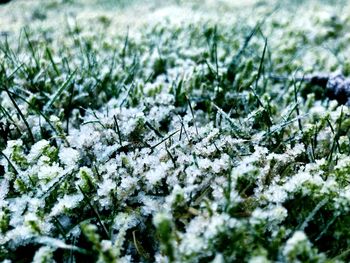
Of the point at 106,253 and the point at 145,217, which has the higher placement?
the point at 106,253

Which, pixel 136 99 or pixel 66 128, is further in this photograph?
pixel 136 99

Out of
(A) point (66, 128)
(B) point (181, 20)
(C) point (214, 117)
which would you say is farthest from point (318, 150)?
(B) point (181, 20)

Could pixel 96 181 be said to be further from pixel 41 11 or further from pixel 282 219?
pixel 41 11

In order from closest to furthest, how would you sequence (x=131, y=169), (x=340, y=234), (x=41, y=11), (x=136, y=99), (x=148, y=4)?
(x=340, y=234) → (x=131, y=169) → (x=136, y=99) → (x=41, y=11) → (x=148, y=4)

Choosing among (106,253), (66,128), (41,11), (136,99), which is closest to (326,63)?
(136,99)

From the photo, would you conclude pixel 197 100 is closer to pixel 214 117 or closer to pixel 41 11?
pixel 214 117

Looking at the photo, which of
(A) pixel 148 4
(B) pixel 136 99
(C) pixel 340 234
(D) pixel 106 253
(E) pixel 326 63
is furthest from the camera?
(A) pixel 148 4

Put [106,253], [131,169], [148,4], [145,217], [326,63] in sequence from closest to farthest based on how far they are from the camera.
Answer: [106,253] → [145,217] → [131,169] → [326,63] → [148,4]

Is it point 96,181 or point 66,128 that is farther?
point 66,128

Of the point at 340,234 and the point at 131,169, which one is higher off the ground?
the point at 131,169
